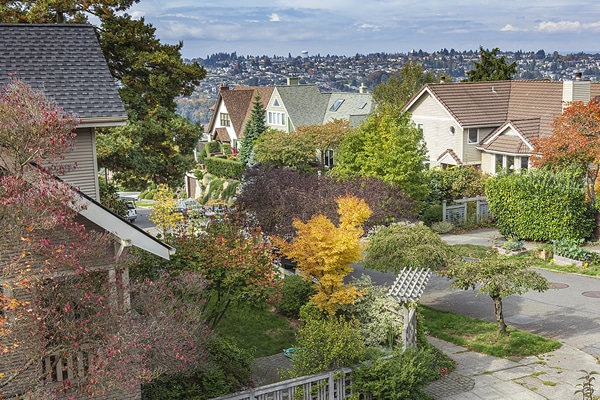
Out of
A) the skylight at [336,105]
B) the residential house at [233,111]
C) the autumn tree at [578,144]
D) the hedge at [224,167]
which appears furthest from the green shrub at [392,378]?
the residential house at [233,111]

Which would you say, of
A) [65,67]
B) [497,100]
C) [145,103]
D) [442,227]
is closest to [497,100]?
[497,100]

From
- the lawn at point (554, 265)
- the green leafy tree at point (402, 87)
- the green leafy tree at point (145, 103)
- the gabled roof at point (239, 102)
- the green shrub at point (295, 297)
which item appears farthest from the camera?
the gabled roof at point (239, 102)

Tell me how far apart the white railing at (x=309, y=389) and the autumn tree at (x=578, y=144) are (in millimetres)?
20990

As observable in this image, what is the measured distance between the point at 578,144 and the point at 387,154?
29.6ft

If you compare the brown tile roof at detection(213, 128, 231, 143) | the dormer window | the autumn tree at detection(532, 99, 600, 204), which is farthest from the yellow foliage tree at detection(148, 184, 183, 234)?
the dormer window

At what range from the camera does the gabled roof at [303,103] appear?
6875 cm

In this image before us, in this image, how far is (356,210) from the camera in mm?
19109

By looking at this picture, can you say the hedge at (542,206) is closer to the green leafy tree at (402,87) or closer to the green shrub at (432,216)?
the green shrub at (432,216)

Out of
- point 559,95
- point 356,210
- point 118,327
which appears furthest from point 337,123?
point 118,327

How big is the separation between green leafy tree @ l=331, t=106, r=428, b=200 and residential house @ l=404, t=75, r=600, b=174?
1046 centimetres

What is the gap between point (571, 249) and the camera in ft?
95.0

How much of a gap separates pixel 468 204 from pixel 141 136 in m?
18.4

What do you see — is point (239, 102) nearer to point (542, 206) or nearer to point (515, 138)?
point (515, 138)

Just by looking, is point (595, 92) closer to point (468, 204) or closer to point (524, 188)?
point (468, 204)
